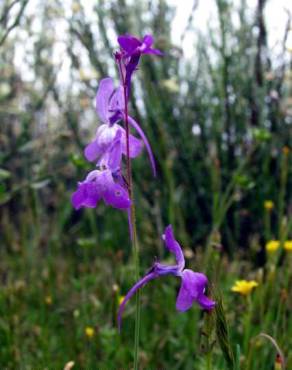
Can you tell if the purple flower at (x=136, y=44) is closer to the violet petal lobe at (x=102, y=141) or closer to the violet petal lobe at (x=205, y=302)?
the violet petal lobe at (x=102, y=141)

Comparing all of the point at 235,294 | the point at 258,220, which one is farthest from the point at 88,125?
the point at 235,294

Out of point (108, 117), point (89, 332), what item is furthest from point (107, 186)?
point (89, 332)

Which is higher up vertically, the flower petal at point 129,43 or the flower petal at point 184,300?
the flower petal at point 129,43

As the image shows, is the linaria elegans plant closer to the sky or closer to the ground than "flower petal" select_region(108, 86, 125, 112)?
closer to the ground

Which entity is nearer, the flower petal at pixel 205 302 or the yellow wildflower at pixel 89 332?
the flower petal at pixel 205 302

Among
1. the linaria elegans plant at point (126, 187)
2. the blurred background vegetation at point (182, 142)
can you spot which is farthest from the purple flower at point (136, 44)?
the blurred background vegetation at point (182, 142)

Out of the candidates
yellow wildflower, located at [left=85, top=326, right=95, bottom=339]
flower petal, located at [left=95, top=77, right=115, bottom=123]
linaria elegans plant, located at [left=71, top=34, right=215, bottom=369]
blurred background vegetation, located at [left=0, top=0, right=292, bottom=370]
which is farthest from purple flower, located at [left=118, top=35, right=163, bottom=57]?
blurred background vegetation, located at [left=0, top=0, right=292, bottom=370]

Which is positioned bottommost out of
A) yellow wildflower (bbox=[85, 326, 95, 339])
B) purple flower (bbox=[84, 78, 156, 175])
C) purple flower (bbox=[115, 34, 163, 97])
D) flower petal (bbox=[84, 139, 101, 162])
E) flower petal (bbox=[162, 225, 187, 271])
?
yellow wildflower (bbox=[85, 326, 95, 339])

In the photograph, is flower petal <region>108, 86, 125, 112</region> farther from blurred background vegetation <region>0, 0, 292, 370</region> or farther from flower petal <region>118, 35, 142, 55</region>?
blurred background vegetation <region>0, 0, 292, 370</region>

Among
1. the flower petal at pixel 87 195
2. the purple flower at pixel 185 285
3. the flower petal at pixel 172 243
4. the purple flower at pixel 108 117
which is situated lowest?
the purple flower at pixel 185 285
